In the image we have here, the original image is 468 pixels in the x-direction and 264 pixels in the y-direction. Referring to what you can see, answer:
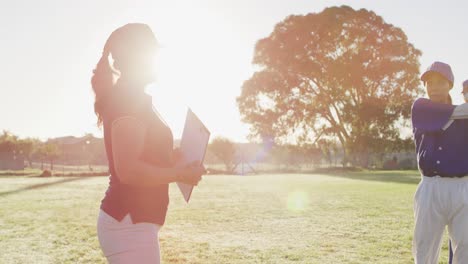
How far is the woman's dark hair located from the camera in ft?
9.19

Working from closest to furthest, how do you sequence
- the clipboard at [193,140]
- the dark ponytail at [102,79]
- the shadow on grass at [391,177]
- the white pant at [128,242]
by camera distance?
the white pant at [128,242], the dark ponytail at [102,79], the clipboard at [193,140], the shadow on grass at [391,177]

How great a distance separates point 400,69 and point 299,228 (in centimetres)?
3831

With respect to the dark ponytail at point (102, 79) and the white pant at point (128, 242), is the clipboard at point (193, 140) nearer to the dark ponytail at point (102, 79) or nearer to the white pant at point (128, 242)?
the white pant at point (128, 242)

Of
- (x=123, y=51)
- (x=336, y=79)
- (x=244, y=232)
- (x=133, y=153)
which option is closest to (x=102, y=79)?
(x=123, y=51)

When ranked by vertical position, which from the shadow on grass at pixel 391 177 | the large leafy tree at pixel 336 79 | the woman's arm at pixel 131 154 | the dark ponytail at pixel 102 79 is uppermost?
the large leafy tree at pixel 336 79

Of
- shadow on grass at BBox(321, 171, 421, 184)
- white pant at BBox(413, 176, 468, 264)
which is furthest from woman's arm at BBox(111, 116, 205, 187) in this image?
shadow on grass at BBox(321, 171, 421, 184)

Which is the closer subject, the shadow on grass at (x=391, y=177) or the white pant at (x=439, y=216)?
the white pant at (x=439, y=216)

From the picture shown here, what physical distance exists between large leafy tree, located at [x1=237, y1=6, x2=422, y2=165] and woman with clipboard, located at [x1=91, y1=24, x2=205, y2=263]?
1717 inches

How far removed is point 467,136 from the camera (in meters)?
4.34

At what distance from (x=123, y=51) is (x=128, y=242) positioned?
108cm

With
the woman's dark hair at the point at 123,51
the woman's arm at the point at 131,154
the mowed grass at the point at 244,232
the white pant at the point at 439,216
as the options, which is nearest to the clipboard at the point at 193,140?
the woman's arm at the point at 131,154

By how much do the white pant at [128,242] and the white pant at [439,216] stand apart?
8.88ft

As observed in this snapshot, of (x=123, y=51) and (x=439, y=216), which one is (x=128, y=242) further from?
(x=439, y=216)

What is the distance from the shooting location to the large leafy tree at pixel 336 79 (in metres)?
45.3
